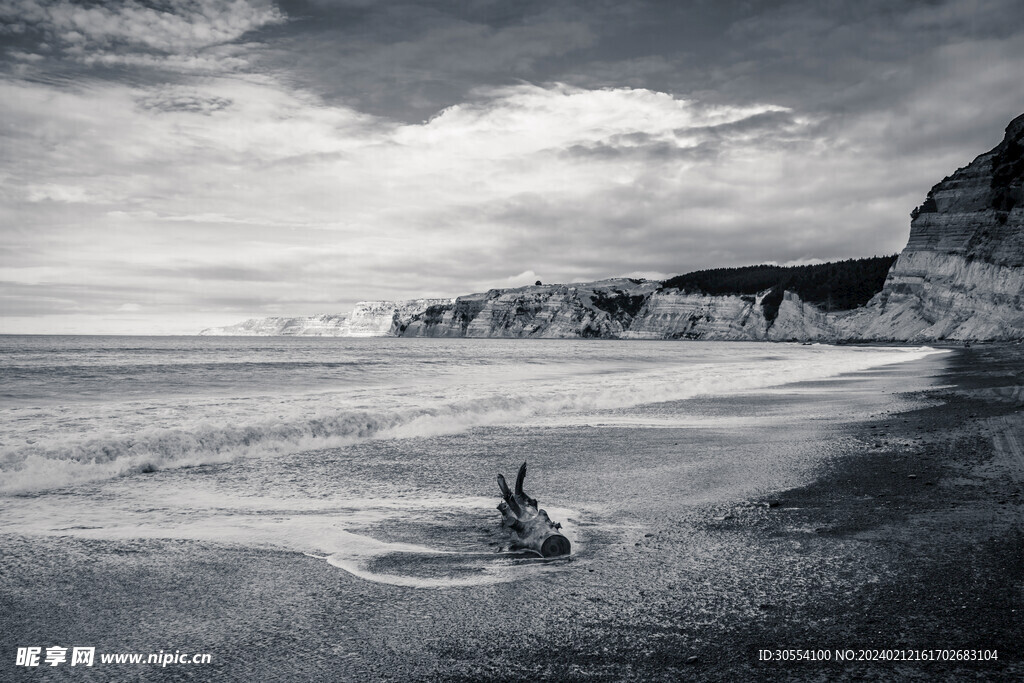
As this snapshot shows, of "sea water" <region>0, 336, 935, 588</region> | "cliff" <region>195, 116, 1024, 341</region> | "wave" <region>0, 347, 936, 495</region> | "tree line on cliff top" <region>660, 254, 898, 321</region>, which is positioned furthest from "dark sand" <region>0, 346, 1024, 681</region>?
"tree line on cliff top" <region>660, 254, 898, 321</region>

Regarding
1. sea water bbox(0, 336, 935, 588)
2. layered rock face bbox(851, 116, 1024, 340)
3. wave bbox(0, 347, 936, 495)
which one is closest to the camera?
sea water bbox(0, 336, 935, 588)

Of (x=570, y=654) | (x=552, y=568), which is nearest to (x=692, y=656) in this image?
(x=570, y=654)

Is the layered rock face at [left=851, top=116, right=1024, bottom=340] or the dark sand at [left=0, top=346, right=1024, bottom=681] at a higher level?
the layered rock face at [left=851, top=116, right=1024, bottom=340]

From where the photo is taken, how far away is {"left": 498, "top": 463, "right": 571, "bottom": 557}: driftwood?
4.73 m

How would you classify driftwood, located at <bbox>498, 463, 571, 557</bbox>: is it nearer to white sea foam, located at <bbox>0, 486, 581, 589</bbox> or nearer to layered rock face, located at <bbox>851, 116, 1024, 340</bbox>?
white sea foam, located at <bbox>0, 486, 581, 589</bbox>

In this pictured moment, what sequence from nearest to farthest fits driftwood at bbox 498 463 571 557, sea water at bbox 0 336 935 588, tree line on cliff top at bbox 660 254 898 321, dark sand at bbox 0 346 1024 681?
dark sand at bbox 0 346 1024 681
driftwood at bbox 498 463 571 557
sea water at bbox 0 336 935 588
tree line on cliff top at bbox 660 254 898 321

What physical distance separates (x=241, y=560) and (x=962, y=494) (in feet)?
21.3

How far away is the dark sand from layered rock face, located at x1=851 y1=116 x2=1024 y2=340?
8292 centimetres

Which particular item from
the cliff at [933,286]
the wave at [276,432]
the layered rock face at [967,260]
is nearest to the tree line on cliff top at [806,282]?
the cliff at [933,286]

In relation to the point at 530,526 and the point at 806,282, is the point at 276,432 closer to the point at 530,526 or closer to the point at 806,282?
the point at 530,526

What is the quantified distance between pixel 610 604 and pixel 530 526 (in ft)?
4.16

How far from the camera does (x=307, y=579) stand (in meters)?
4.32

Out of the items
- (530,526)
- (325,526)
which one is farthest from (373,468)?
(530,526)

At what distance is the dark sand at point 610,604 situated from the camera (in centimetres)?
309
